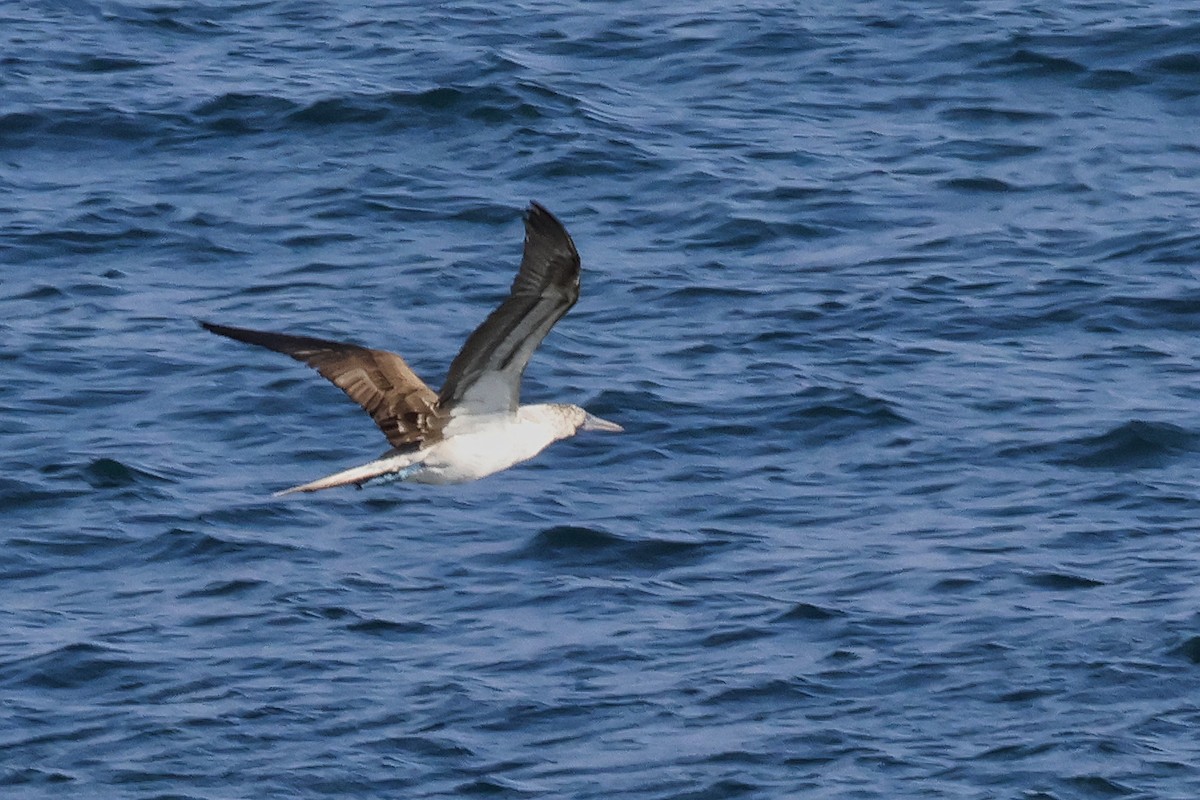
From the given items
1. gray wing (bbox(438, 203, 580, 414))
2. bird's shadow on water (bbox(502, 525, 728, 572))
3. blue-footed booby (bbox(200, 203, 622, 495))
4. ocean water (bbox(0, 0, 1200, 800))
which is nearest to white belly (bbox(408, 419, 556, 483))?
blue-footed booby (bbox(200, 203, 622, 495))

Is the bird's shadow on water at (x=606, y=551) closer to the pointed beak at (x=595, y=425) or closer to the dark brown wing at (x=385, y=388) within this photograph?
the pointed beak at (x=595, y=425)

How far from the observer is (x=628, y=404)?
14031 millimetres

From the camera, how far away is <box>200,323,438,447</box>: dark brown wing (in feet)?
32.7

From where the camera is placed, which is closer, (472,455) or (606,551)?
(472,455)

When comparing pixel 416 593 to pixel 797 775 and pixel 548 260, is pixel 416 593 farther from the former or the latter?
pixel 548 260

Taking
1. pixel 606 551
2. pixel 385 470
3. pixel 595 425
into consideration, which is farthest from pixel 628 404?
pixel 385 470

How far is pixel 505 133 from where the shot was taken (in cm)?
1788

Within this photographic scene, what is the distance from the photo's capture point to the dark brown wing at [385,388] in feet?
32.7

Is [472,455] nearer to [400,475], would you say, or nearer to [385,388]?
[400,475]

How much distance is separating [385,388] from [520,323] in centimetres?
121

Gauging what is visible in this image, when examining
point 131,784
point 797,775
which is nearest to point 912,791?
point 797,775

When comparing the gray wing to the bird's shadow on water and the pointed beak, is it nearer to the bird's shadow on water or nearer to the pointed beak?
the pointed beak

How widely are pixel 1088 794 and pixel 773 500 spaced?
310cm

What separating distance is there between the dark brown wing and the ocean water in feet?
6.08
